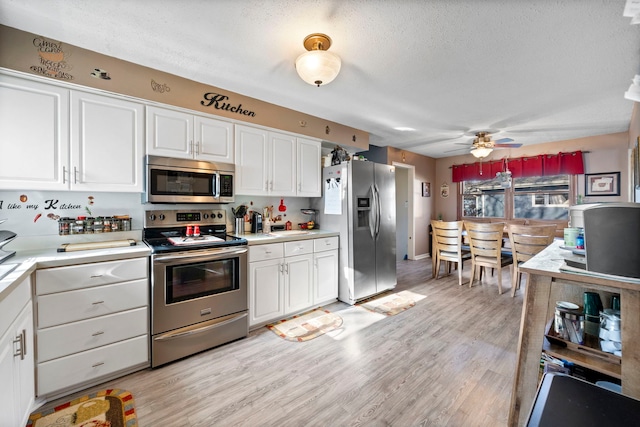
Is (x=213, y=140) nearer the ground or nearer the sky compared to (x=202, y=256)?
Result: nearer the sky

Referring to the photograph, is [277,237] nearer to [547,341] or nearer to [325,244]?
[325,244]

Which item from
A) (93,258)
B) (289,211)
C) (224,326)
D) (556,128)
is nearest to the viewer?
(93,258)

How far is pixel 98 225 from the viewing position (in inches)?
87.4

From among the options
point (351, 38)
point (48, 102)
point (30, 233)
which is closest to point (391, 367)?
point (351, 38)

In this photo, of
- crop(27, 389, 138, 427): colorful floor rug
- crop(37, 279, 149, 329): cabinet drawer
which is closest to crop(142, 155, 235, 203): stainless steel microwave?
crop(37, 279, 149, 329): cabinet drawer

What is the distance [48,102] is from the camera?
73.9 inches

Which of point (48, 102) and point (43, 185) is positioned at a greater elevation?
point (48, 102)

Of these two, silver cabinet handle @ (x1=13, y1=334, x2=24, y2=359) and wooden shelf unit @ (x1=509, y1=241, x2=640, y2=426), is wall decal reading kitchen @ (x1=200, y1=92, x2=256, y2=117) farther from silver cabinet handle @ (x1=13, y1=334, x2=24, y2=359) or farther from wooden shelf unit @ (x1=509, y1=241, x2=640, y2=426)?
wooden shelf unit @ (x1=509, y1=241, x2=640, y2=426)

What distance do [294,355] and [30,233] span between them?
218 centimetres

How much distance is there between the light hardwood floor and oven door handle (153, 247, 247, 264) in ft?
2.60

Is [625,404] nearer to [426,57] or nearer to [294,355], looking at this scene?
[294,355]

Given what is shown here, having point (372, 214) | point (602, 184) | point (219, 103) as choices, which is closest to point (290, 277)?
point (372, 214)

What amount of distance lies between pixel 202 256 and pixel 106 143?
1.12 m

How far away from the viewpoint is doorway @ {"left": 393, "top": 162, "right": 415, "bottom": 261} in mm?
5814
